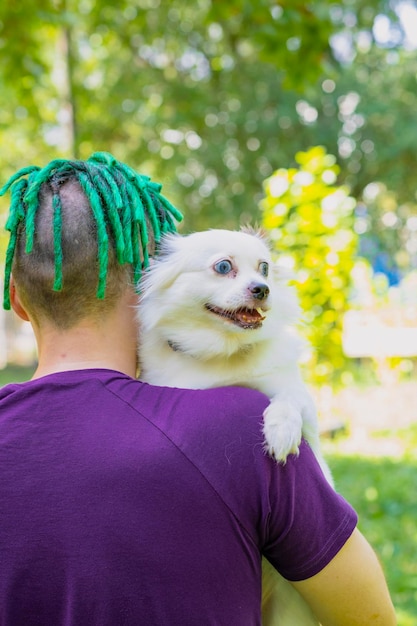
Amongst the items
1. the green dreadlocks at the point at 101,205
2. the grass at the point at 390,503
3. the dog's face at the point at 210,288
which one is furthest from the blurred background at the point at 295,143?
the green dreadlocks at the point at 101,205

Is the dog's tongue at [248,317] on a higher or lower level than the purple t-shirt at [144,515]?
higher

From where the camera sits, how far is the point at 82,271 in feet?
4.93

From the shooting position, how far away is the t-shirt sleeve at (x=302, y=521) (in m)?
1.29

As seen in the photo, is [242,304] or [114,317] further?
[242,304]

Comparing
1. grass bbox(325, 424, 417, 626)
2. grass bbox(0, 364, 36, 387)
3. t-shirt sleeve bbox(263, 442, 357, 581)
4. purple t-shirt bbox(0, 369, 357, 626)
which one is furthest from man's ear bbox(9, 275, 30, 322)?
grass bbox(0, 364, 36, 387)

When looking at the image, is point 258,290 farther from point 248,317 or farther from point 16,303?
point 16,303

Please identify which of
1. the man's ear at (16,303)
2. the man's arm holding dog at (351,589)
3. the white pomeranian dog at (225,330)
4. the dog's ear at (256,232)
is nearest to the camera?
the man's arm holding dog at (351,589)

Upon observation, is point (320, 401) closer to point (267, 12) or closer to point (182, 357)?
point (267, 12)

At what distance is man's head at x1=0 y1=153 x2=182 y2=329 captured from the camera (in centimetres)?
150

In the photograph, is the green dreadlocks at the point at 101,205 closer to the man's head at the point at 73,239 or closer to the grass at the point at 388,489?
the man's head at the point at 73,239

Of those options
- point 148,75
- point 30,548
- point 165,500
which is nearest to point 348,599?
point 165,500

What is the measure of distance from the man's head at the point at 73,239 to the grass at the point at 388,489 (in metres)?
3.11

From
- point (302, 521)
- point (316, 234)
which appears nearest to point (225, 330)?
point (302, 521)

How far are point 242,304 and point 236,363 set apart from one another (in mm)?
149
